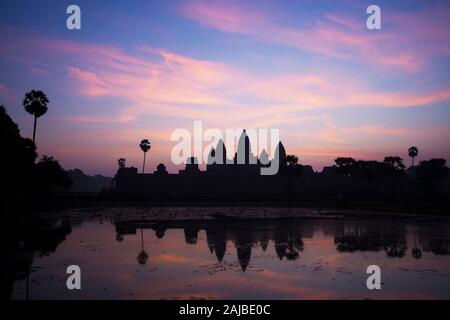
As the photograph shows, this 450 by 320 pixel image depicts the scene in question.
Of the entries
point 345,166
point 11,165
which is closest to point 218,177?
point 345,166

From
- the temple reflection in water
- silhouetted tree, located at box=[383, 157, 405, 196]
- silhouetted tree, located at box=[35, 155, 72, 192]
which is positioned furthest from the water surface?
silhouetted tree, located at box=[383, 157, 405, 196]

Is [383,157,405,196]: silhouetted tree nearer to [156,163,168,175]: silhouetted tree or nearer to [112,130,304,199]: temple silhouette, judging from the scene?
[112,130,304,199]: temple silhouette

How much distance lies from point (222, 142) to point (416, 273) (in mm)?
95003

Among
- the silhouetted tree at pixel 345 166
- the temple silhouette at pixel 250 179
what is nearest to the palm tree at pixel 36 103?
the temple silhouette at pixel 250 179

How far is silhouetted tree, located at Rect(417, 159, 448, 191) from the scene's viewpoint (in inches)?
4048

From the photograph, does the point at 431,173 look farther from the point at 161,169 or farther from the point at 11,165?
the point at 11,165

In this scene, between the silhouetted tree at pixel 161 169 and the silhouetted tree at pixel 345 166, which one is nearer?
the silhouetted tree at pixel 345 166

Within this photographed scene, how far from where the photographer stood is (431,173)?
339 ft

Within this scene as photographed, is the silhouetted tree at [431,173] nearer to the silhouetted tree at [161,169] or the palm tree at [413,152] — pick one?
the palm tree at [413,152]

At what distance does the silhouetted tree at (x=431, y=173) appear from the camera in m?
103

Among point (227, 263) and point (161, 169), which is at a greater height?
point (161, 169)
